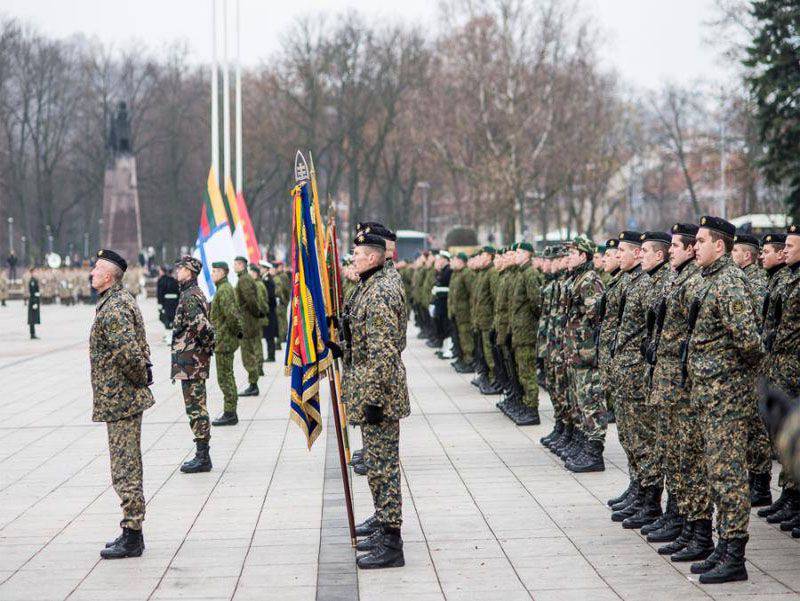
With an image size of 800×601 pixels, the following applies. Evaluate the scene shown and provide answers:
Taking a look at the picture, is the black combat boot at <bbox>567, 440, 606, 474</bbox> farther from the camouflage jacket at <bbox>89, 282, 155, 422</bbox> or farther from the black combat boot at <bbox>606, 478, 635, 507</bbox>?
the camouflage jacket at <bbox>89, 282, 155, 422</bbox>

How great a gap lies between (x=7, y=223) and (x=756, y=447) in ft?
271

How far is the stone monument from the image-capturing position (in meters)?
53.5

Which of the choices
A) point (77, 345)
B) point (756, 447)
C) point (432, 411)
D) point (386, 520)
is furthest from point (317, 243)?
point (77, 345)

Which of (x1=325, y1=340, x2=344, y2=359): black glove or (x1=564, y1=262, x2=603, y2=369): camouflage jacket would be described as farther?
(x1=564, y1=262, x2=603, y2=369): camouflage jacket

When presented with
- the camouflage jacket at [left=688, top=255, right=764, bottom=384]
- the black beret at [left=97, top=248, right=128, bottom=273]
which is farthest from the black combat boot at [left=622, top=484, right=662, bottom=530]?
the black beret at [left=97, top=248, right=128, bottom=273]

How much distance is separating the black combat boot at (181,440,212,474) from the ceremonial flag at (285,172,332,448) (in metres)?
3.22

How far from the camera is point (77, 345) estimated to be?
2927cm

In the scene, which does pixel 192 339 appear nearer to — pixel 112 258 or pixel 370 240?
pixel 112 258

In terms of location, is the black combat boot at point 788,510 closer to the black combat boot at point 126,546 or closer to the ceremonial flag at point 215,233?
the black combat boot at point 126,546

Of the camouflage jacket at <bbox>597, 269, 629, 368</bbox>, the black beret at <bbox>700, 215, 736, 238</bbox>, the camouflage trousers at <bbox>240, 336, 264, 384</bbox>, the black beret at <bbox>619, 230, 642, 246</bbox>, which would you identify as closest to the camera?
the black beret at <bbox>700, 215, 736, 238</bbox>

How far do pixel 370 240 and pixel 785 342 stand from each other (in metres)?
Result: 3.29

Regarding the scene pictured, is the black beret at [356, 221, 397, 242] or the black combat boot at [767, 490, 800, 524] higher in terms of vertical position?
the black beret at [356, 221, 397, 242]

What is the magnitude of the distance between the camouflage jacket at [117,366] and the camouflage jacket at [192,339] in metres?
2.91

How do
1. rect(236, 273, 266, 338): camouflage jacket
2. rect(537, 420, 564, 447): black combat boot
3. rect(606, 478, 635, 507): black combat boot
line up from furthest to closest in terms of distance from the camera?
rect(236, 273, 266, 338): camouflage jacket, rect(537, 420, 564, 447): black combat boot, rect(606, 478, 635, 507): black combat boot
